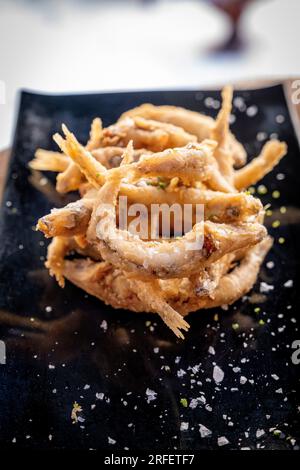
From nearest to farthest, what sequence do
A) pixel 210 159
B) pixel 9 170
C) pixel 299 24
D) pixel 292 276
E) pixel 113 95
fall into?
pixel 210 159, pixel 292 276, pixel 9 170, pixel 113 95, pixel 299 24

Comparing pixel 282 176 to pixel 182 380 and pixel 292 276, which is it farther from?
pixel 182 380

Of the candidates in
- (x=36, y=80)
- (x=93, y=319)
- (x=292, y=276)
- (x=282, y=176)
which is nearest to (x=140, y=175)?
(x=93, y=319)

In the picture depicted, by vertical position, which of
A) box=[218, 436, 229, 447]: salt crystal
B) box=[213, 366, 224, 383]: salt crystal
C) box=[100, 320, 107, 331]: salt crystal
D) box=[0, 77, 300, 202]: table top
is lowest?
box=[218, 436, 229, 447]: salt crystal

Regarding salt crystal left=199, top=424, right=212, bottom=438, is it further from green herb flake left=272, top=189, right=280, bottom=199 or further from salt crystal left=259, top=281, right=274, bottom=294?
green herb flake left=272, top=189, right=280, bottom=199

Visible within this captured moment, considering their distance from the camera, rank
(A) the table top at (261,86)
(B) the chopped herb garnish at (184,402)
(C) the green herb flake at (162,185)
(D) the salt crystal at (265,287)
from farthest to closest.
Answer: (A) the table top at (261,86), (D) the salt crystal at (265,287), (C) the green herb flake at (162,185), (B) the chopped herb garnish at (184,402)

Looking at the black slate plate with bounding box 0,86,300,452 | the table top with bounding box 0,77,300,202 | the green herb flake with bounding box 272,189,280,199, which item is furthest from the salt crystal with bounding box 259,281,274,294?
the table top with bounding box 0,77,300,202

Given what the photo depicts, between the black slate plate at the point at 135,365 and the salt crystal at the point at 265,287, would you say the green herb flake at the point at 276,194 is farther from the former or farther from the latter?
the salt crystal at the point at 265,287

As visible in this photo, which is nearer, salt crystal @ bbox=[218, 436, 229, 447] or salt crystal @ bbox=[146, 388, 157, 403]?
salt crystal @ bbox=[218, 436, 229, 447]

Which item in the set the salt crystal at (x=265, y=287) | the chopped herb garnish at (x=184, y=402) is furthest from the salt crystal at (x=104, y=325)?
the salt crystal at (x=265, y=287)

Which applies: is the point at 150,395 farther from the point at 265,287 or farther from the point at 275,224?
the point at 275,224
